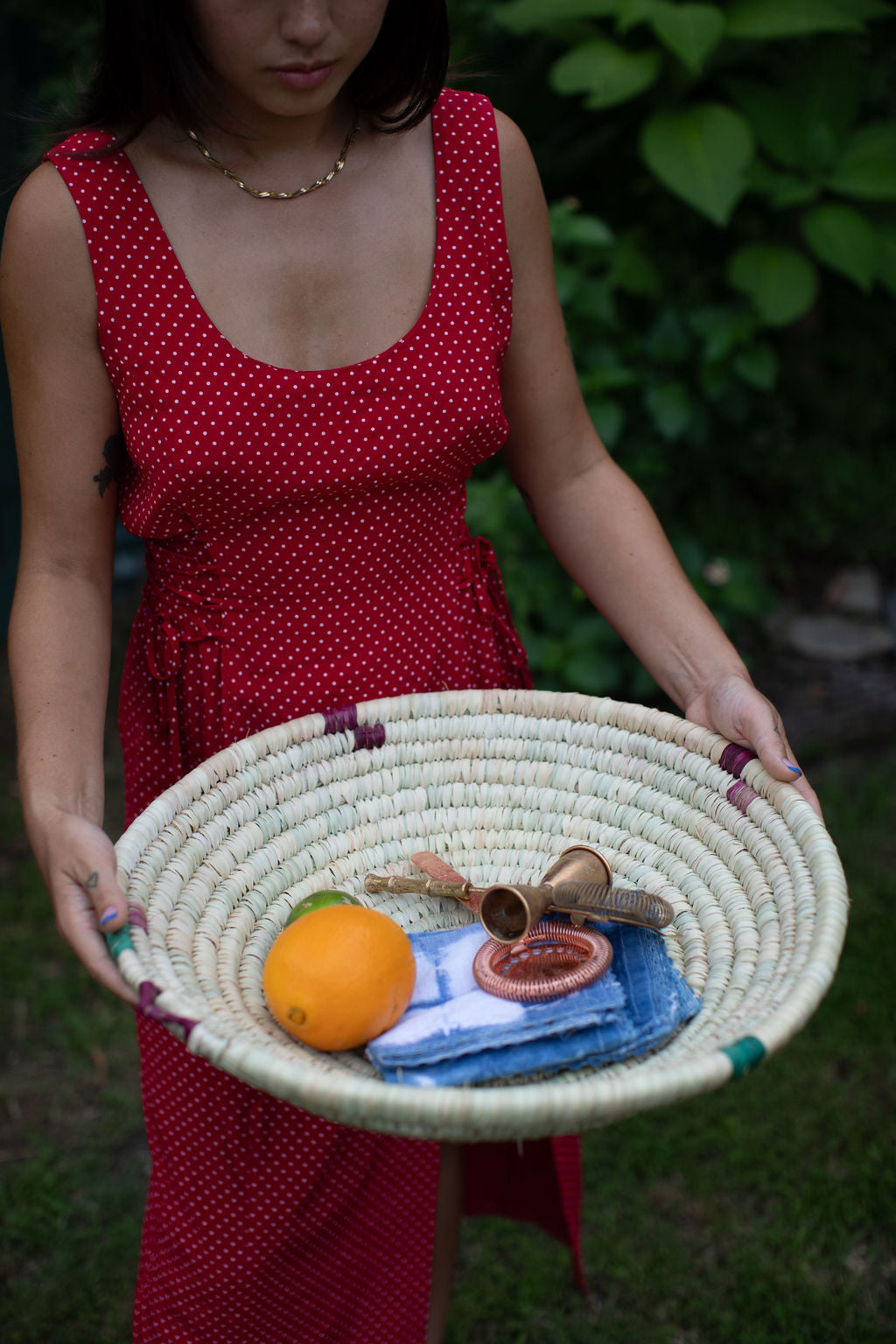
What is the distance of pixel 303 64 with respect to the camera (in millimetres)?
1163

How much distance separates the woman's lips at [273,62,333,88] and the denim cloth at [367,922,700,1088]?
92cm

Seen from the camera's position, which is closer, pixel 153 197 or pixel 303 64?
pixel 303 64

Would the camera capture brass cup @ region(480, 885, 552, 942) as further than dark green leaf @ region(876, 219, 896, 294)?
No

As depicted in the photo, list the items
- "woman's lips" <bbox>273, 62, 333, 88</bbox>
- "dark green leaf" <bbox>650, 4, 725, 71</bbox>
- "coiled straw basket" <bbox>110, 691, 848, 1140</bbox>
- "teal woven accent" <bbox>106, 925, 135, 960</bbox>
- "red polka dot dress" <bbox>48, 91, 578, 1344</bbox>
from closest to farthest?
"coiled straw basket" <bbox>110, 691, 848, 1140</bbox>
"teal woven accent" <bbox>106, 925, 135, 960</bbox>
"woman's lips" <bbox>273, 62, 333, 88</bbox>
"red polka dot dress" <bbox>48, 91, 578, 1344</bbox>
"dark green leaf" <bbox>650, 4, 725, 71</bbox>

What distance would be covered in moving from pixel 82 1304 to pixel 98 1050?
605 mm

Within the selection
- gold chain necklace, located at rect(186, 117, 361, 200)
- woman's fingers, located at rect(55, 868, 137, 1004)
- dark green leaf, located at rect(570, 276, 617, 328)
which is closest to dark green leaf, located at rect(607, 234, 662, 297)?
dark green leaf, located at rect(570, 276, 617, 328)

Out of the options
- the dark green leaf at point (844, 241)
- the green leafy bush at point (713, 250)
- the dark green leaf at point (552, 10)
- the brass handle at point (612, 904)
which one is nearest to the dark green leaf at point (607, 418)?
the green leafy bush at point (713, 250)

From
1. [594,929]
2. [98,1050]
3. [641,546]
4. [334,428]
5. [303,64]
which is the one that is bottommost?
[98,1050]

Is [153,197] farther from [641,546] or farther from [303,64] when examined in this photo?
[641,546]

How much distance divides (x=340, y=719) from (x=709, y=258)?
2.49 metres

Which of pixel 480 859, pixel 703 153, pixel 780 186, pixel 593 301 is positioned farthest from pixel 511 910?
pixel 780 186

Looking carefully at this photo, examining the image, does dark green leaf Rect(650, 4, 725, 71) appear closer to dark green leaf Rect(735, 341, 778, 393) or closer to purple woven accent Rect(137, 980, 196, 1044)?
dark green leaf Rect(735, 341, 778, 393)

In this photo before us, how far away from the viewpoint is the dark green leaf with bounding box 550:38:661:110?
282cm

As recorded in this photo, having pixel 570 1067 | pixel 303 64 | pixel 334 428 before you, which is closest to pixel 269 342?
pixel 334 428
